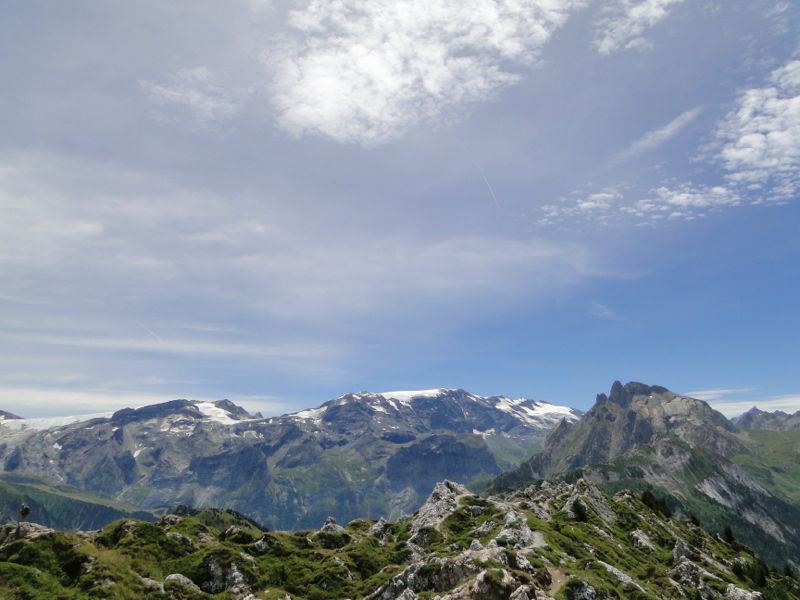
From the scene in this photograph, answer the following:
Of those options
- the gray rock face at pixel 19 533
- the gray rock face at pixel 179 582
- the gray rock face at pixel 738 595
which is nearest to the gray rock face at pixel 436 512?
the gray rock face at pixel 179 582

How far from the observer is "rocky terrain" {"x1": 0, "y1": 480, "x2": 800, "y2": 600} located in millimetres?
68312

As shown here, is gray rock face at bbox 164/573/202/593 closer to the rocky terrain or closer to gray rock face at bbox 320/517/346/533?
the rocky terrain

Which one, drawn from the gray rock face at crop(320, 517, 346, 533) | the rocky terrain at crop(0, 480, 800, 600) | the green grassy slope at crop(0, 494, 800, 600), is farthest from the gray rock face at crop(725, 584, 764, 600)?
the gray rock face at crop(320, 517, 346, 533)

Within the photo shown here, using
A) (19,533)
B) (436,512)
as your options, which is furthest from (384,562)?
(19,533)

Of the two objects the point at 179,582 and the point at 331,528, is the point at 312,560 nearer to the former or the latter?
the point at 179,582

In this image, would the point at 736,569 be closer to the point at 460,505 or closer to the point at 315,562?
the point at 460,505

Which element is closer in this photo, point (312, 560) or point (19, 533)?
point (19, 533)

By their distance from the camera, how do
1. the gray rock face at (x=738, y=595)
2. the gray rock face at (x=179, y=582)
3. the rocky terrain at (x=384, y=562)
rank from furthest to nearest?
the gray rock face at (x=738, y=595) → the gray rock face at (x=179, y=582) → the rocky terrain at (x=384, y=562)

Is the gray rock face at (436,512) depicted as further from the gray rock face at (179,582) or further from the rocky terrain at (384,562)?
the gray rock face at (179,582)

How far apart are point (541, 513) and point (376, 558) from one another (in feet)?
165

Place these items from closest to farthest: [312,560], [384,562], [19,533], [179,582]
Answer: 1. [179,582]
2. [19,533]
3. [312,560]
4. [384,562]

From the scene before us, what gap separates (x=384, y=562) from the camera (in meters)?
93.5

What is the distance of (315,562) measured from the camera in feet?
295

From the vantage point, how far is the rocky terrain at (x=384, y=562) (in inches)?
2689
